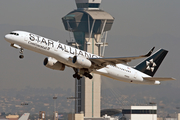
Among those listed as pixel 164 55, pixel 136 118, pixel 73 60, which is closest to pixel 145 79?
pixel 164 55

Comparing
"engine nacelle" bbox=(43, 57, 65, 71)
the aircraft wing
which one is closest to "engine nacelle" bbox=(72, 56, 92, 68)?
the aircraft wing

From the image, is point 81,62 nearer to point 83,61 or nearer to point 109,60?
point 83,61

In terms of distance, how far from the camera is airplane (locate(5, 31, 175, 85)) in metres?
72.1

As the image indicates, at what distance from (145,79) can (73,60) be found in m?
16.8

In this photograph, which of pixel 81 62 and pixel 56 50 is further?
pixel 81 62

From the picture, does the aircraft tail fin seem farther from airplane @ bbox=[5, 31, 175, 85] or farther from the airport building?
the airport building

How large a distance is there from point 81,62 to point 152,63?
19856 mm

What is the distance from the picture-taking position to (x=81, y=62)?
2970 inches

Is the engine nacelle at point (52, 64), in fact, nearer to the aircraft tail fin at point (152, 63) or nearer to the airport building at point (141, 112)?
the aircraft tail fin at point (152, 63)

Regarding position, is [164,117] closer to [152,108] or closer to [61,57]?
[152,108]

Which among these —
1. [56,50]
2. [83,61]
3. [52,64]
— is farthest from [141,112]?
[56,50]

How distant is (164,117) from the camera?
578 ft

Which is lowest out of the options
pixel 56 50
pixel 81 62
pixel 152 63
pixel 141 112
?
pixel 141 112

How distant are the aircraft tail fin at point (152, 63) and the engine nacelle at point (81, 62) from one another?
46.5 ft
